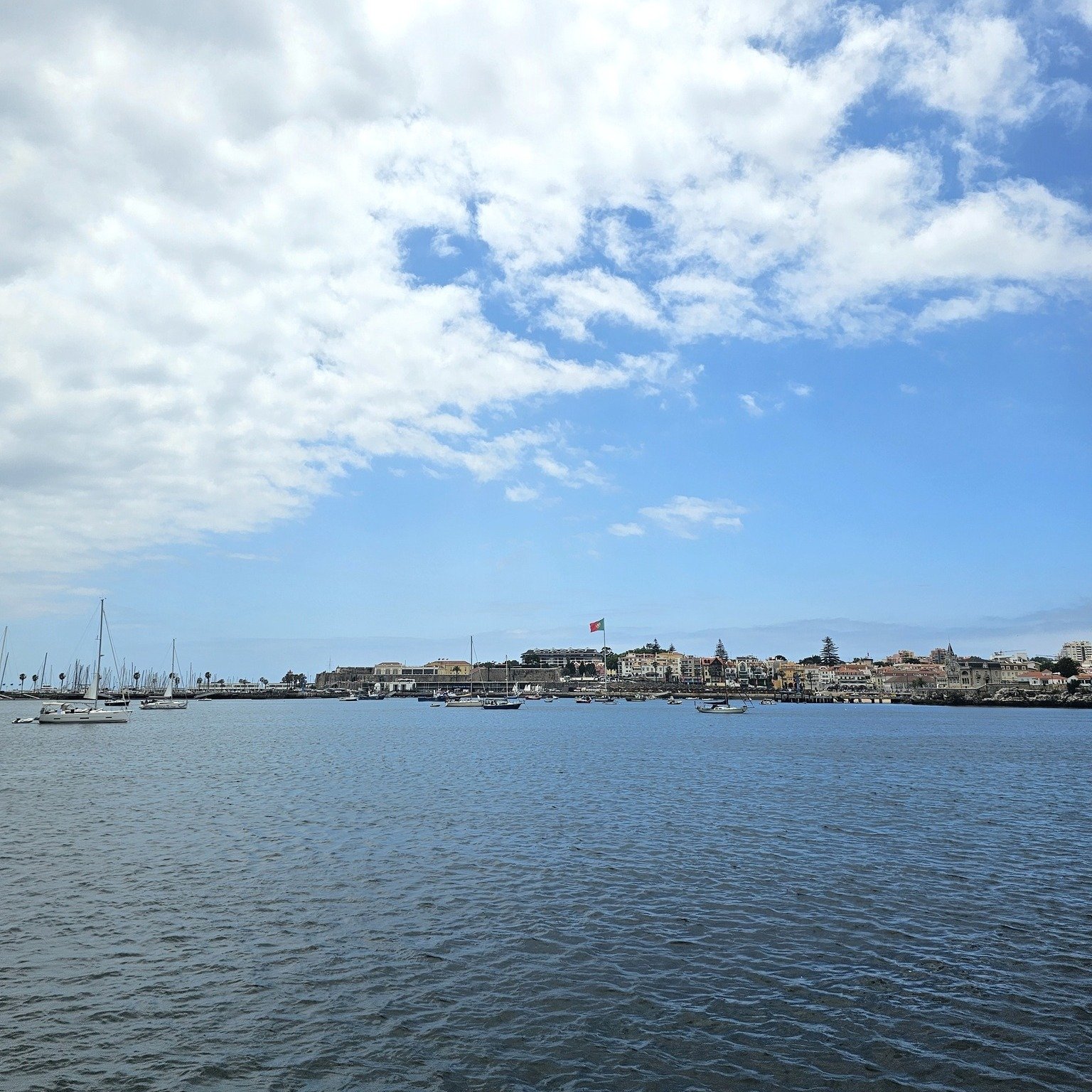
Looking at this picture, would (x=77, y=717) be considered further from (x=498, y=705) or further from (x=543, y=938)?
(x=543, y=938)

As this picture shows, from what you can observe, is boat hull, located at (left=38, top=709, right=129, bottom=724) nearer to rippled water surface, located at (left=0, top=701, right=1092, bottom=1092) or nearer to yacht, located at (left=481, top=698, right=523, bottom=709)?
rippled water surface, located at (left=0, top=701, right=1092, bottom=1092)

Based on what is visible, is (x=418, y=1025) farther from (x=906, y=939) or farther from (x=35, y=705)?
(x=35, y=705)

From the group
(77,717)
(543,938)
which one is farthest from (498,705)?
(543,938)

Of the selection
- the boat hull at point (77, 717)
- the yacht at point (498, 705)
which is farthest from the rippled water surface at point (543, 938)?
the yacht at point (498, 705)

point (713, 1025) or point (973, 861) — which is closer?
point (713, 1025)

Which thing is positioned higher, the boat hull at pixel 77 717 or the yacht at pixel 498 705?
the boat hull at pixel 77 717

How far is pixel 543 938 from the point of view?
1811 cm

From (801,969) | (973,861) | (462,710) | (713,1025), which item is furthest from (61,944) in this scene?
(462,710)

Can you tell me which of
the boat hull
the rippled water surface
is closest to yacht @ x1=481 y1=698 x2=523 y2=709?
the boat hull

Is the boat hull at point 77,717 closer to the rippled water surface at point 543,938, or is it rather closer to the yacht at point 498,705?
the rippled water surface at point 543,938

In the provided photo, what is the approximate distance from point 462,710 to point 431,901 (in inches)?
6632

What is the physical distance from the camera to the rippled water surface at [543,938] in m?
12.5

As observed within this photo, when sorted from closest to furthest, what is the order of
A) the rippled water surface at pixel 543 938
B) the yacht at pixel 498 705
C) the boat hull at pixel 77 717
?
the rippled water surface at pixel 543 938 < the boat hull at pixel 77 717 < the yacht at pixel 498 705

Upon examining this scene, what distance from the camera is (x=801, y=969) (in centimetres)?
1625
